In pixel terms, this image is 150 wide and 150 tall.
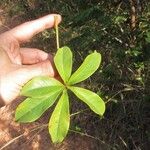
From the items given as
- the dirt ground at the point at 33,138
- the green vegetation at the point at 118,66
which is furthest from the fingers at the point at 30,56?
the dirt ground at the point at 33,138

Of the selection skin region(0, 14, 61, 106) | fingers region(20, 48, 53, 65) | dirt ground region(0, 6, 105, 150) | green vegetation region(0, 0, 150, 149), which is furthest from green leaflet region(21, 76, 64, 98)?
dirt ground region(0, 6, 105, 150)

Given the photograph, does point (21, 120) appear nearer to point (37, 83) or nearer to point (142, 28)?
point (37, 83)

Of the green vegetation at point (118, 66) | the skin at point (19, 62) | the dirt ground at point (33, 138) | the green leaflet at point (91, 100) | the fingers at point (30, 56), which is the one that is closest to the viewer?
the green leaflet at point (91, 100)

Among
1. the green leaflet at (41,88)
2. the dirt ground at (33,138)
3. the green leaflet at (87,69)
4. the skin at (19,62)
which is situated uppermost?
the green leaflet at (87,69)

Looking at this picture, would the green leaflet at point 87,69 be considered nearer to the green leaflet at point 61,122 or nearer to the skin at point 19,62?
the green leaflet at point 61,122

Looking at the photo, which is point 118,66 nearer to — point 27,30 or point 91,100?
point 27,30

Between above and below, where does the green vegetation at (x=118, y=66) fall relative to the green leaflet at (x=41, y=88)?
below

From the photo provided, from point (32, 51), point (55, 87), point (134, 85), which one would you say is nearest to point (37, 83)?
point (55, 87)
